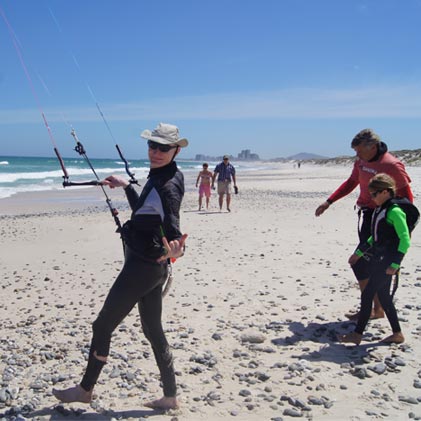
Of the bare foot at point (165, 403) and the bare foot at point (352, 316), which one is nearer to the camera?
the bare foot at point (165, 403)

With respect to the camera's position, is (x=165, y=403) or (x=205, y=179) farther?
(x=205, y=179)

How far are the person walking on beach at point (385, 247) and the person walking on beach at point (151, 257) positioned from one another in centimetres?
219

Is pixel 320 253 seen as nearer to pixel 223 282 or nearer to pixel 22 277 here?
pixel 223 282

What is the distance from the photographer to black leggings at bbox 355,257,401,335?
4.94 metres

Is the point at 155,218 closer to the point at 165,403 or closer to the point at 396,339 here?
the point at 165,403

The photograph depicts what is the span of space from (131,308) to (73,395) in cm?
82

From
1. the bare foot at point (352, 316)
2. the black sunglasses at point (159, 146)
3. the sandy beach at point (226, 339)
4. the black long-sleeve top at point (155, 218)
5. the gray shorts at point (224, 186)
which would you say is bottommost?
the sandy beach at point (226, 339)

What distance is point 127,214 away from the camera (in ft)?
56.6

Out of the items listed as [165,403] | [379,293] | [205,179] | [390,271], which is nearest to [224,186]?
[205,179]

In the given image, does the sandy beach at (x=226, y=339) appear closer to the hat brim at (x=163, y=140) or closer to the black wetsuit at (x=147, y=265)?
the black wetsuit at (x=147, y=265)

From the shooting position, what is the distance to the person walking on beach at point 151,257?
3.48 metres

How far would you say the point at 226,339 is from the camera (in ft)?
17.5

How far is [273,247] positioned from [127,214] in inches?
316

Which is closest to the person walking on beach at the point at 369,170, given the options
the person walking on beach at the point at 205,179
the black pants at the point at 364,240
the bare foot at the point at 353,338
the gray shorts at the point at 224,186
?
the black pants at the point at 364,240
